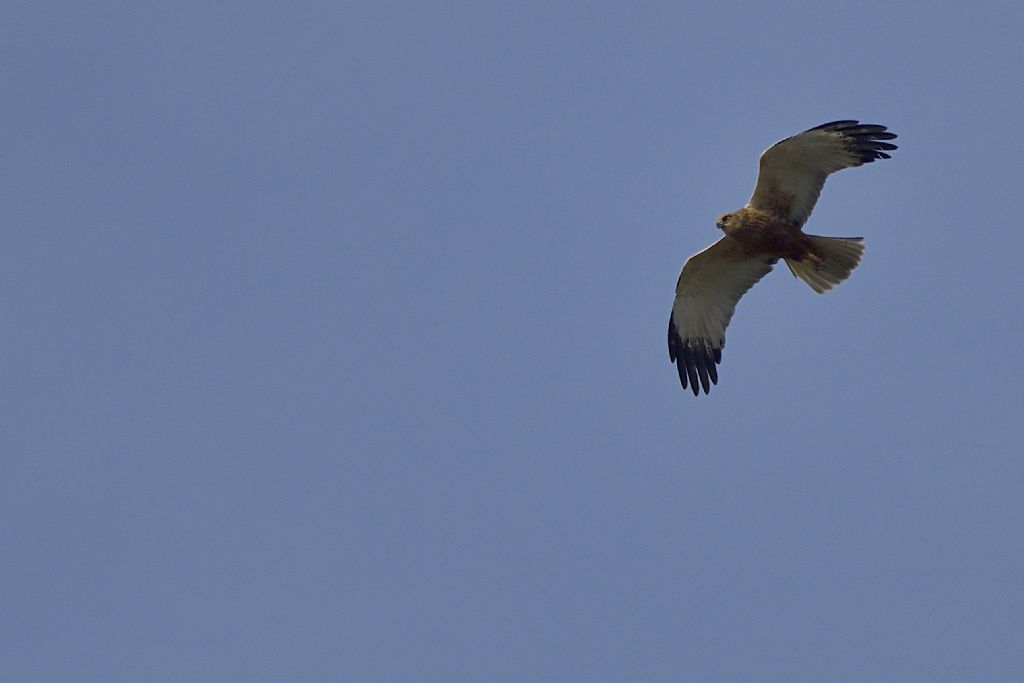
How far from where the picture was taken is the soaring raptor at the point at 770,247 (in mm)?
18203

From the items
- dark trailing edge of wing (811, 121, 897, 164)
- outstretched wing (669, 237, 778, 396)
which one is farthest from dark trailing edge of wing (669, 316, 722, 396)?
dark trailing edge of wing (811, 121, 897, 164)

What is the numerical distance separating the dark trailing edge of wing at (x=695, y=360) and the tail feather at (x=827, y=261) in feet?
4.97

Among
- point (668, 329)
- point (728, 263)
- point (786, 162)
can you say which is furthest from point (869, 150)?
point (668, 329)

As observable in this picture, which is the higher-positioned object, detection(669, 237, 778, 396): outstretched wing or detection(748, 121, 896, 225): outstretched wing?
detection(748, 121, 896, 225): outstretched wing

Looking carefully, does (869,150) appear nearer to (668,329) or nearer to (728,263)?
(728,263)

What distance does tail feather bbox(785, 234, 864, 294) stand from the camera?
61.3 feet

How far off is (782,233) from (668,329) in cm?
219

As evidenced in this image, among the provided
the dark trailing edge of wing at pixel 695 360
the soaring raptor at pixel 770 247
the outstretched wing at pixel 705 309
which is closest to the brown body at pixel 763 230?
the soaring raptor at pixel 770 247

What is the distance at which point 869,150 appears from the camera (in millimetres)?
18219

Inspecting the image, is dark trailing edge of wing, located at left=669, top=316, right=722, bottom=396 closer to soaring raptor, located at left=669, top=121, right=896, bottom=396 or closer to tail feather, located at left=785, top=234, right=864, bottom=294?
soaring raptor, located at left=669, top=121, right=896, bottom=396

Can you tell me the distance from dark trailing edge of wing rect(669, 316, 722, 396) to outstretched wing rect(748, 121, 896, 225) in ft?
6.79

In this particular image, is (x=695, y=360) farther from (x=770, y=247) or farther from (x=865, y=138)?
(x=865, y=138)

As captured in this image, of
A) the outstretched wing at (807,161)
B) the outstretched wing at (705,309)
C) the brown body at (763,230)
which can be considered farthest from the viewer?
the outstretched wing at (705,309)

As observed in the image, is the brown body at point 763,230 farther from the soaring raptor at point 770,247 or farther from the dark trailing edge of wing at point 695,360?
the dark trailing edge of wing at point 695,360
